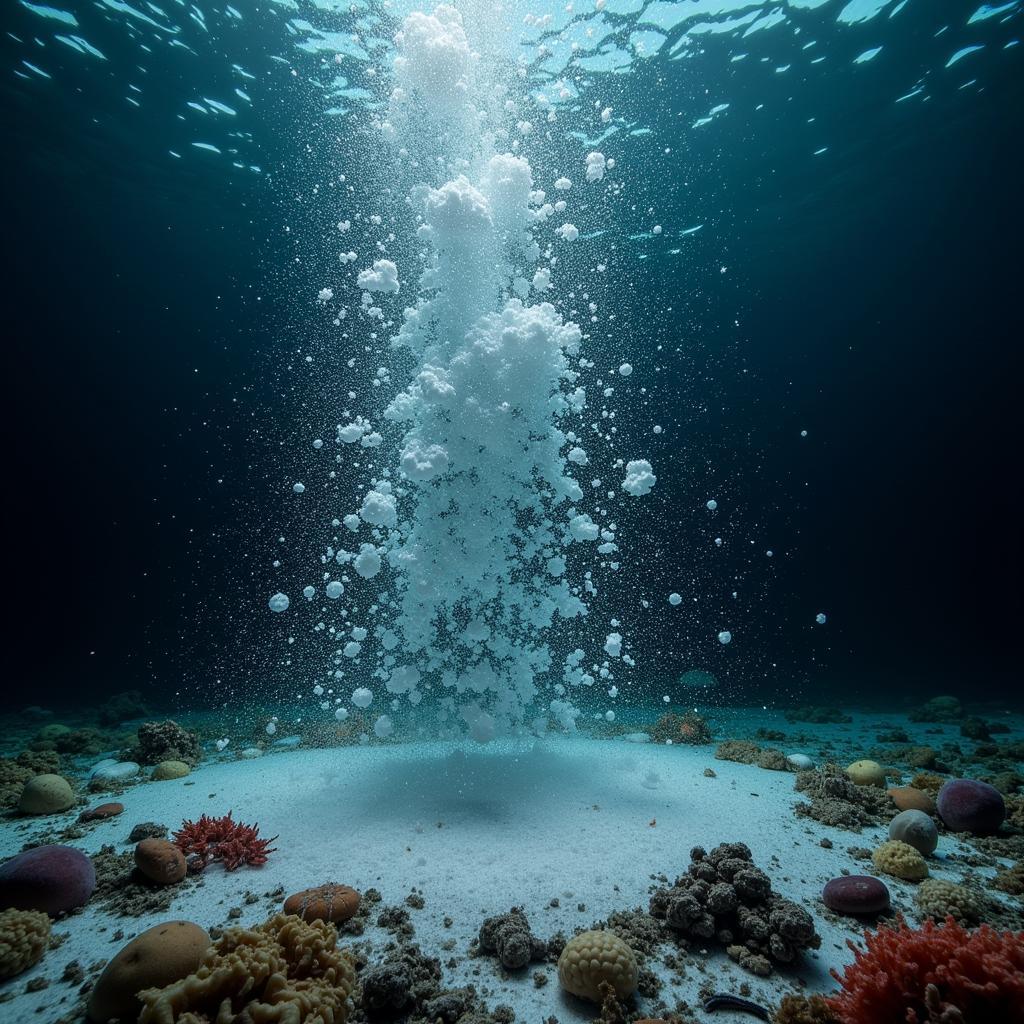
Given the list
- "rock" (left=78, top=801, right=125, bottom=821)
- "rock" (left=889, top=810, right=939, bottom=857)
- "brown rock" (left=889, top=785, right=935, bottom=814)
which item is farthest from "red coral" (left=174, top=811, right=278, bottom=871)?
"brown rock" (left=889, top=785, right=935, bottom=814)

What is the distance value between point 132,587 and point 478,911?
161 ft

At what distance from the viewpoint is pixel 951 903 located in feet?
13.8

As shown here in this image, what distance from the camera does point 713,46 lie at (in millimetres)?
13586

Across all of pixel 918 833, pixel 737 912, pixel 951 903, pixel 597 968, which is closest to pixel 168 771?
pixel 597 968

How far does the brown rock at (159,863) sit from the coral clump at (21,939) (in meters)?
0.86

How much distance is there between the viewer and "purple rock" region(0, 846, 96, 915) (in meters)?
4.03

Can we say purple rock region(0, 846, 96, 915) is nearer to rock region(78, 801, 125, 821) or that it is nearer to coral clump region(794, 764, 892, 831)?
rock region(78, 801, 125, 821)

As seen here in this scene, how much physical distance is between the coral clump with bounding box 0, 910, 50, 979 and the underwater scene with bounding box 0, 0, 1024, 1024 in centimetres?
6

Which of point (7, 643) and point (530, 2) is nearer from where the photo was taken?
point (530, 2)

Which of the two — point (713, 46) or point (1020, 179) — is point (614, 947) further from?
point (1020, 179)

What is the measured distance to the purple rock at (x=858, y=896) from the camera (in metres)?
4.16

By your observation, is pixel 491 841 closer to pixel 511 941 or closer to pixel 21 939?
pixel 511 941

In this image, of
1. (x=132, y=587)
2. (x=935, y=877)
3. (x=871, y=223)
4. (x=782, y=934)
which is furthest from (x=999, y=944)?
(x=132, y=587)

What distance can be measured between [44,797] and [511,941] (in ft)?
22.8
